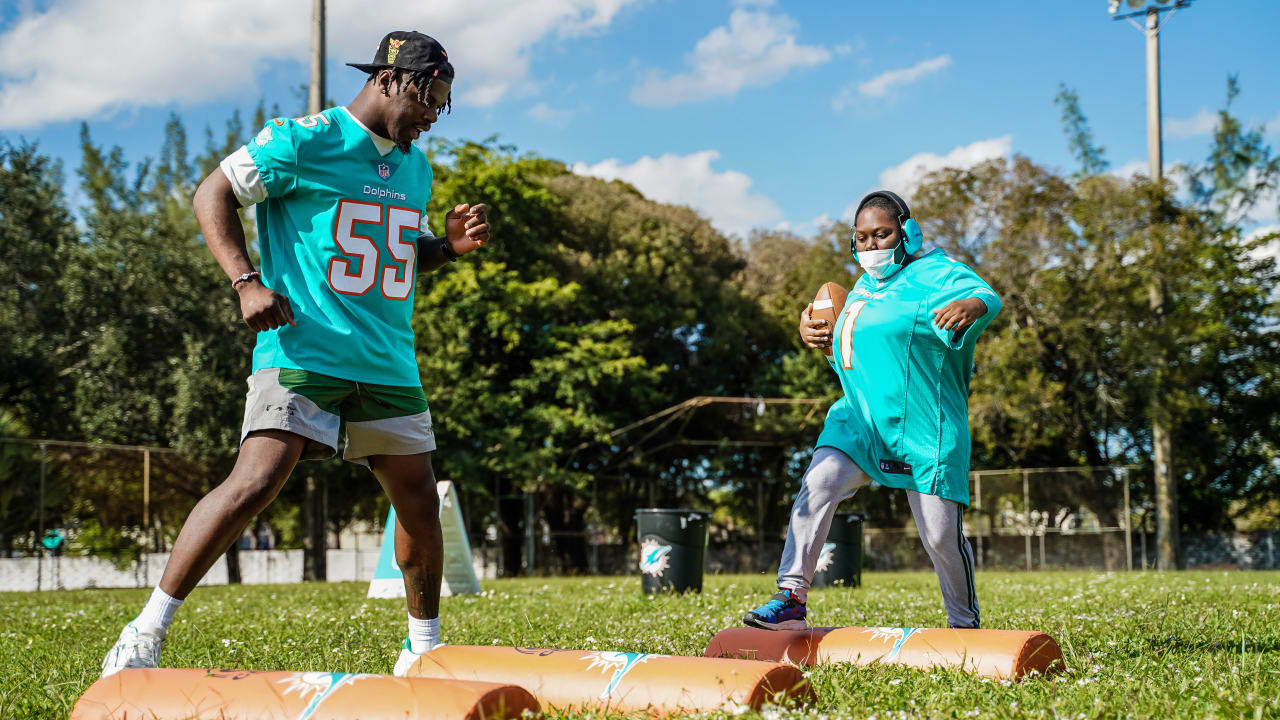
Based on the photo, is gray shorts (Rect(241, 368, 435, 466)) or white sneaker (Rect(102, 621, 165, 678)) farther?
gray shorts (Rect(241, 368, 435, 466))

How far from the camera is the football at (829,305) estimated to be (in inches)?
192

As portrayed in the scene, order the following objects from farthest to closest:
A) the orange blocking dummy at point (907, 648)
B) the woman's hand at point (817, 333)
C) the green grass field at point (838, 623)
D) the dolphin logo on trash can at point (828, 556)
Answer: the dolphin logo on trash can at point (828, 556)
the woman's hand at point (817, 333)
the orange blocking dummy at point (907, 648)
the green grass field at point (838, 623)

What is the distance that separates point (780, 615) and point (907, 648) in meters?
0.52

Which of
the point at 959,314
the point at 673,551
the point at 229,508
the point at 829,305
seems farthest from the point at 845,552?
the point at 229,508

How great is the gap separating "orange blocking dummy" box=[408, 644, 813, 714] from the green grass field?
126 mm

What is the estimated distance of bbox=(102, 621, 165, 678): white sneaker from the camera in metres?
3.20

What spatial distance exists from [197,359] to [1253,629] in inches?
829

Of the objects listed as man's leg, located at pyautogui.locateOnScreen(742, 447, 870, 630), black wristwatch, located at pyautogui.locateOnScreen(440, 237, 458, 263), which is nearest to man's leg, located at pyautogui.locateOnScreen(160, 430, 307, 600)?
black wristwatch, located at pyautogui.locateOnScreen(440, 237, 458, 263)

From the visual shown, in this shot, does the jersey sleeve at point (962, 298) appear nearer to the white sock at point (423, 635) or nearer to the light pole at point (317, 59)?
the white sock at point (423, 635)

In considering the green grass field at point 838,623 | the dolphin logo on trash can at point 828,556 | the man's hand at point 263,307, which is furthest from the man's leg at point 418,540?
the dolphin logo on trash can at point 828,556

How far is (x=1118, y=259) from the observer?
2380 cm

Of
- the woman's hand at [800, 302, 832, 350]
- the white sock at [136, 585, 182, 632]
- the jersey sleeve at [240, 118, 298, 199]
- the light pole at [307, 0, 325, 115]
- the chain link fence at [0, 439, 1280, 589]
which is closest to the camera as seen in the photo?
the white sock at [136, 585, 182, 632]

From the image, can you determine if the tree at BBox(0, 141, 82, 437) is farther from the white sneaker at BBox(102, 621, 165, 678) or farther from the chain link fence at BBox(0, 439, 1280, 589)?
the white sneaker at BBox(102, 621, 165, 678)

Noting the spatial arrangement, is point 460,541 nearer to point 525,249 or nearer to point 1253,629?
point 1253,629
